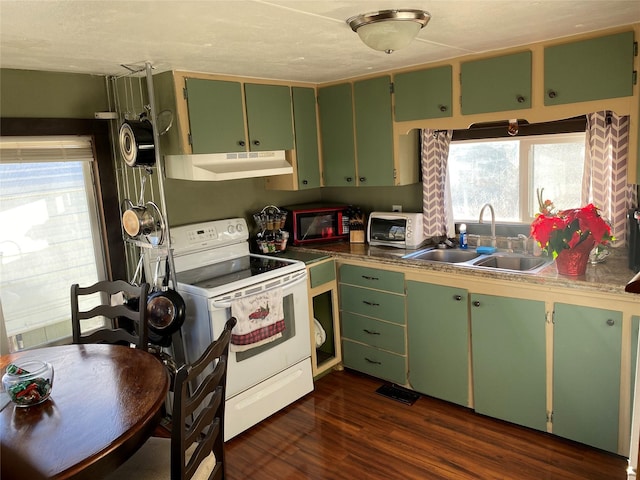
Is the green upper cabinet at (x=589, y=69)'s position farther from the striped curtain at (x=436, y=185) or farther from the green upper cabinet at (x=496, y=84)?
the striped curtain at (x=436, y=185)

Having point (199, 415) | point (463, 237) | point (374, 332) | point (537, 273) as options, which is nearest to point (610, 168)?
point (537, 273)

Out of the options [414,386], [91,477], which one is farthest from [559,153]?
[91,477]

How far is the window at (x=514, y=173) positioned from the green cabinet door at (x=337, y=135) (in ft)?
2.41

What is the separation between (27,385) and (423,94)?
264cm

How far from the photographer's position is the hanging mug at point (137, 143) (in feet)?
8.87

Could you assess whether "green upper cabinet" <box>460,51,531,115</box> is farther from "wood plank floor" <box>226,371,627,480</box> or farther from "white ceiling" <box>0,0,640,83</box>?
"wood plank floor" <box>226,371,627,480</box>

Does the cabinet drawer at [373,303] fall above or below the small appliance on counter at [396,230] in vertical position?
below

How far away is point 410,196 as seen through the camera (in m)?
3.68

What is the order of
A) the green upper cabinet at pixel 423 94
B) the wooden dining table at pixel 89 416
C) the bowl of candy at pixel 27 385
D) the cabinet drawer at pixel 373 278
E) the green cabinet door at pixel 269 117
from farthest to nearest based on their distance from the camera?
the green cabinet door at pixel 269 117 < the cabinet drawer at pixel 373 278 < the green upper cabinet at pixel 423 94 < the bowl of candy at pixel 27 385 < the wooden dining table at pixel 89 416

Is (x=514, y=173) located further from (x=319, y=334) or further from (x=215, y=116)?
(x=215, y=116)

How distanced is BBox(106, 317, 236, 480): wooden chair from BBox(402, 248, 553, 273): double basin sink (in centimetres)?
169

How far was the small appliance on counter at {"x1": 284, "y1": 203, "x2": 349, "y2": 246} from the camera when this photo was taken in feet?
12.3

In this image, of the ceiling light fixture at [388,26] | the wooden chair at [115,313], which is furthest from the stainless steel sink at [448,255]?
the wooden chair at [115,313]

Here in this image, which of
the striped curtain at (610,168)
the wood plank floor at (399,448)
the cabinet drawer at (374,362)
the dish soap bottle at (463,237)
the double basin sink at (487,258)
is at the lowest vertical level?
the wood plank floor at (399,448)
